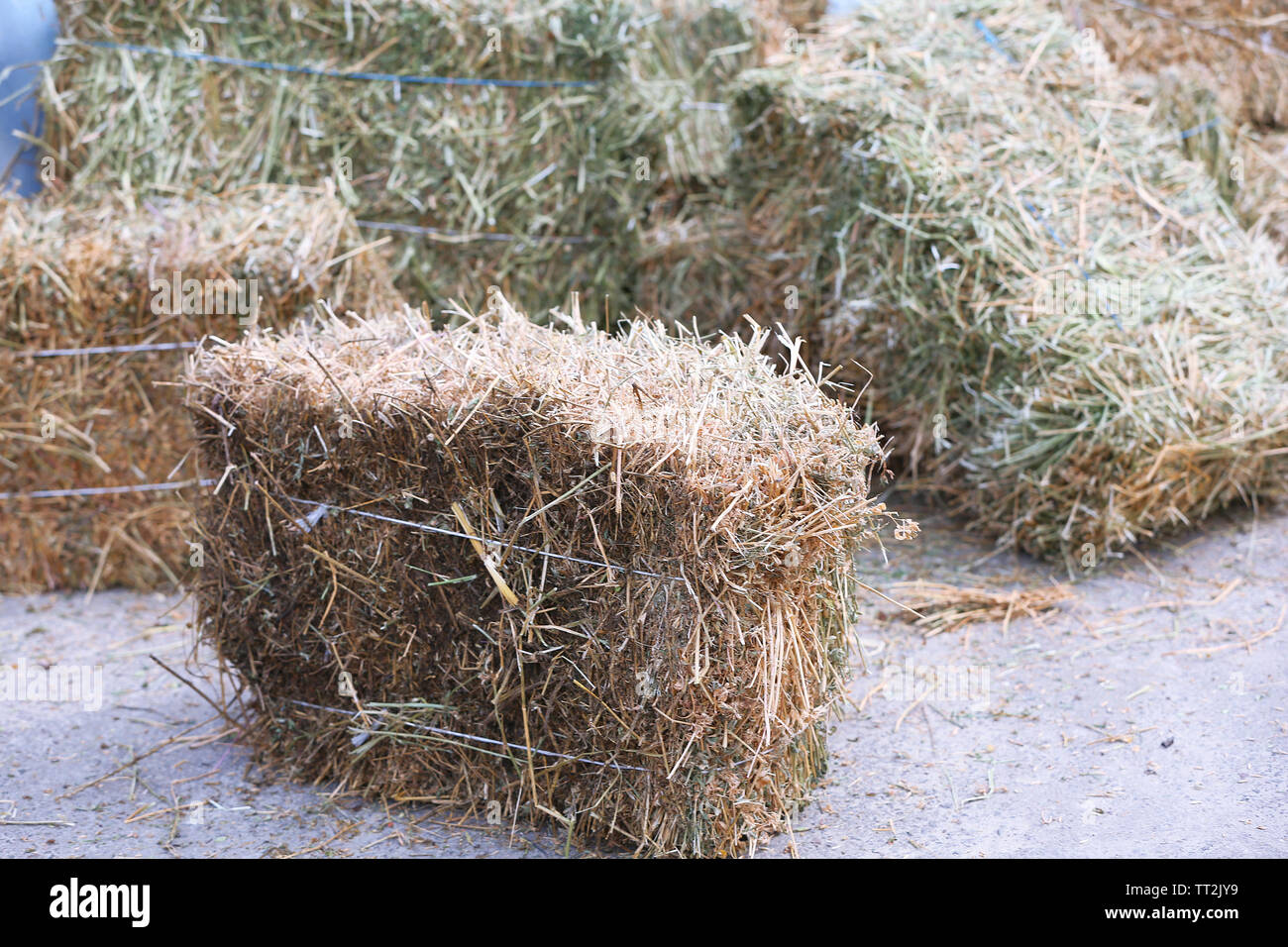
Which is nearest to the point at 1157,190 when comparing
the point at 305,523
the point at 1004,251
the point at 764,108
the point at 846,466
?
the point at 1004,251

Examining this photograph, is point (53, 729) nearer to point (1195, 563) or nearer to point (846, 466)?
point (846, 466)

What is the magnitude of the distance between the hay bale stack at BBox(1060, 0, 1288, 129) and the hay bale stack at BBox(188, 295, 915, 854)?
14.8 feet

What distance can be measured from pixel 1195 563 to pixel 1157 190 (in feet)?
6.28

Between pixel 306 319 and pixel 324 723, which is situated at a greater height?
pixel 306 319

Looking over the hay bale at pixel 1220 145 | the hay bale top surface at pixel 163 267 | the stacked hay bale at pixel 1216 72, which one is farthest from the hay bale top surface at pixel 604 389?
the stacked hay bale at pixel 1216 72

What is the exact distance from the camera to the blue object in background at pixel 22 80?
235 inches

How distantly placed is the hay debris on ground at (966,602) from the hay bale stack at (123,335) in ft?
8.47

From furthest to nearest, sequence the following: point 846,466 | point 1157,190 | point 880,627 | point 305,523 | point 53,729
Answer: point 1157,190
point 880,627
point 53,729
point 305,523
point 846,466

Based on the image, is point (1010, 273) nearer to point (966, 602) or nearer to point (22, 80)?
point (966, 602)

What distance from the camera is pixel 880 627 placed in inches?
184

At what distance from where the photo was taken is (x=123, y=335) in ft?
16.8

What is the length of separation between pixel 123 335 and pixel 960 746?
146 inches

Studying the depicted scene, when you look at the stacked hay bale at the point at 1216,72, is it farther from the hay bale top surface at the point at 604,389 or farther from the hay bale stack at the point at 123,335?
the hay bale stack at the point at 123,335

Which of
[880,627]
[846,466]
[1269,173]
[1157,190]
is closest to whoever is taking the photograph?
[846,466]
